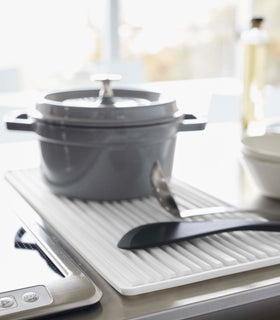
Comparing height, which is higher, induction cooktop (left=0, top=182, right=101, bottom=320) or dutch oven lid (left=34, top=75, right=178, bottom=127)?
dutch oven lid (left=34, top=75, right=178, bottom=127)

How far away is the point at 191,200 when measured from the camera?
0.80m

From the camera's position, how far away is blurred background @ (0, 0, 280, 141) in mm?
3416

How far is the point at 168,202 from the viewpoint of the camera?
0.75 meters

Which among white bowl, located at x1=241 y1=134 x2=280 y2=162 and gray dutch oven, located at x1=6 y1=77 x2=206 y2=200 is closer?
gray dutch oven, located at x1=6 y1=77 x2=206 y2=200

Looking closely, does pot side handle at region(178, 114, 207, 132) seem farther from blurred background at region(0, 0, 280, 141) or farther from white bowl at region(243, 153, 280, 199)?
blurred background at region(0, 0, 280, 141)

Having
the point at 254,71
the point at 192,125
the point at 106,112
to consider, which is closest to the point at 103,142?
the point at 106,112

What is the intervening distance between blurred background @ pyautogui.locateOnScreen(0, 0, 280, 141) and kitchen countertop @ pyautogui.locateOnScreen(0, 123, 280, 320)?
1.55 m

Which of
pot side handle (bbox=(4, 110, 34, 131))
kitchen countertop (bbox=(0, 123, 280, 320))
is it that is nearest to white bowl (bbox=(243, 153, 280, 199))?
kitchen countertop (bbox=(0, 123, 280, 320))

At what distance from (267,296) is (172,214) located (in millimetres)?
220

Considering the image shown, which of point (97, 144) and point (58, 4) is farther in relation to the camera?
point (58, 4)

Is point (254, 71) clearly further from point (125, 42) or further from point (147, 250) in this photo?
point (125, 42)

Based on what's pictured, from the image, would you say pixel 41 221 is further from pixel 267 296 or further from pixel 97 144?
pixel 267 296

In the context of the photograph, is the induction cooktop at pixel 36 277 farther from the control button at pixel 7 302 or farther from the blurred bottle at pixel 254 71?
the blurred bottle at pixel 254 71

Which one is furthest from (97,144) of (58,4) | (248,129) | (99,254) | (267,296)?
(58,4)
